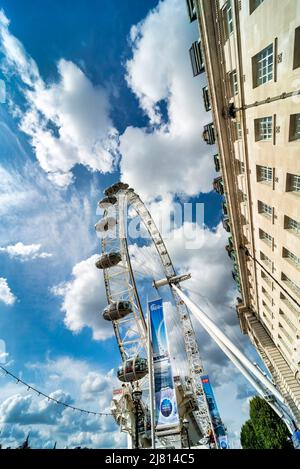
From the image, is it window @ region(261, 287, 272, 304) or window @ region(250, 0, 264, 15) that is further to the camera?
window @ region(261, 287, 272, 304)

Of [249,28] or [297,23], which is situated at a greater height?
[249,28]

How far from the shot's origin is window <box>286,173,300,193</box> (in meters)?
16.0

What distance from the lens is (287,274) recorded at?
20.1 m

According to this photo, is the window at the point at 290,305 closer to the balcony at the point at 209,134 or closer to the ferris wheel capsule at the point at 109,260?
the balcony at the point at 209,134

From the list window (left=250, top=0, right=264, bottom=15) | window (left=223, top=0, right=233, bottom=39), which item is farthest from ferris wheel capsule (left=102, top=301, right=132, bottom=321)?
window (left=250, top=0, right=264, bottom=15)

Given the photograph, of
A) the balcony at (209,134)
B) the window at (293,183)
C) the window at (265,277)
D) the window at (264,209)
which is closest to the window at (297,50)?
the window at (293,183)

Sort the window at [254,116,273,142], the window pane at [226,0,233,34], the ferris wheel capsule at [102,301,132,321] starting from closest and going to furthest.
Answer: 1. the window at [254,116,273,142]
2. the window pane at [226,0,233,34]
3. the ferris wheel capsule at [102,301,132,321]

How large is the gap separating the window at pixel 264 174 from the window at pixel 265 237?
5.38m

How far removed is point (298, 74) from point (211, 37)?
29.9 feet

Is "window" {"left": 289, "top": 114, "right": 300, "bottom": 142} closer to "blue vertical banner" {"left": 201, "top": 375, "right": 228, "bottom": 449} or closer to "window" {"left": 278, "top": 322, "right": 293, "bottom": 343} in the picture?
"window" {"left": 278, "top": 322, "right": 293, "bottom": 343}

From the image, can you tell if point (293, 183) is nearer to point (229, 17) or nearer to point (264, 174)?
point (264, 174)

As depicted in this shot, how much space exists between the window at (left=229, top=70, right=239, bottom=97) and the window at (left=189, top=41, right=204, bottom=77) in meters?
3.44
